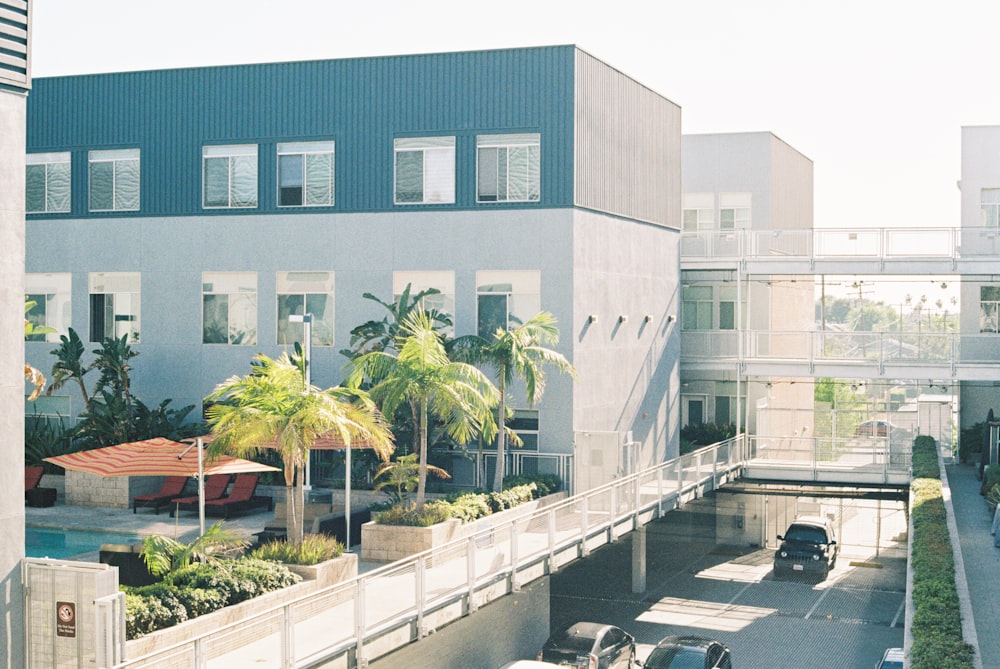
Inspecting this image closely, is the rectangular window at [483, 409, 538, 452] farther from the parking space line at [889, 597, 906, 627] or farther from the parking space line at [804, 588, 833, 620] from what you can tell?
the parking space line at [889, 597, 906, 627]

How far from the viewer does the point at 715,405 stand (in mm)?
39312

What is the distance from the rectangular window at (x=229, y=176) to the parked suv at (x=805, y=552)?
17.5 metres

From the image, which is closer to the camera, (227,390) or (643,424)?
(227,390)

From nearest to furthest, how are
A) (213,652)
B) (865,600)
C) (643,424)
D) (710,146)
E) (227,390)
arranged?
(213,652) → (227,390) → (865,600) → (643,424) → (710,146)

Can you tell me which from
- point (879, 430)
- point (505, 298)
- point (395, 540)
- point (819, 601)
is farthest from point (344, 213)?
point (879, 430)

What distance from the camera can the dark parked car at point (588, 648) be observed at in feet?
70.9

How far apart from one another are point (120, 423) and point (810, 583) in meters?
18.7

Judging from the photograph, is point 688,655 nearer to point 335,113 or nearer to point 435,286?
point 435,286

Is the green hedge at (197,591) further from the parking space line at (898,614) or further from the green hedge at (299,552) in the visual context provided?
the parking space line at (898,614)

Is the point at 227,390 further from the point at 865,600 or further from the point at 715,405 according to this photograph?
the point at 715,405

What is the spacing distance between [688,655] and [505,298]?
9.95 metres

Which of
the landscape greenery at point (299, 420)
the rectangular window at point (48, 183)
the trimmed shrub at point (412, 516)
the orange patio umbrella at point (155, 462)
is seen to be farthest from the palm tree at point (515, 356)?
the rectangular window at point (48, 183)

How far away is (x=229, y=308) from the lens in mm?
30859

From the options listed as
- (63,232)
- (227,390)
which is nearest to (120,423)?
(63,232)
